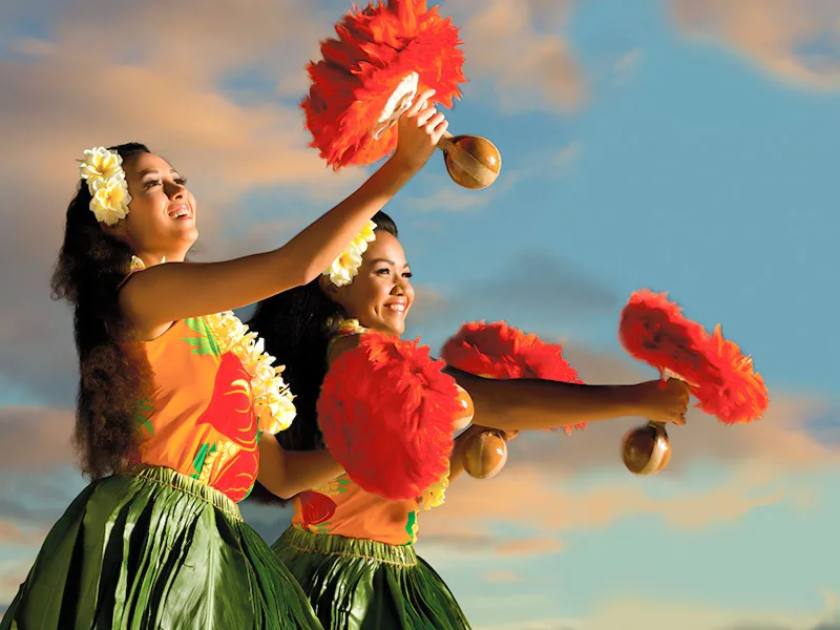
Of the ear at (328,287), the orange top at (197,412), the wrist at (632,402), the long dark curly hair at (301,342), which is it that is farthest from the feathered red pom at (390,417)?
the ear at (328,287)

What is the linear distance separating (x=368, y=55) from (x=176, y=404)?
84cm

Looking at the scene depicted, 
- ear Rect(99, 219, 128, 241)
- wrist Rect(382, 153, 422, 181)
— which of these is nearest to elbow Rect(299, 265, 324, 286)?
wrist Rect(382, 153, 422, 181)

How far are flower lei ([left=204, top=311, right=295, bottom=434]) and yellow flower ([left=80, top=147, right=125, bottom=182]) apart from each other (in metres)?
0.40

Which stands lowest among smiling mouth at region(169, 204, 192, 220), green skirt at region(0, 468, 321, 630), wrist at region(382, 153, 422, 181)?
green skirt at region(0, 468, 321, 630)

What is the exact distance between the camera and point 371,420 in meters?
3.12

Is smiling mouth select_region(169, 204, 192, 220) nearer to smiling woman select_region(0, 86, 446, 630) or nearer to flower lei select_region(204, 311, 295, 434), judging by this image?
smiling woman select_region(0, 86, 446, 630)

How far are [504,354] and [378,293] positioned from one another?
375 millimetres

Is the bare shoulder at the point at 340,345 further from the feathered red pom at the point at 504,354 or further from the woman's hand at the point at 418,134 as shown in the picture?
the woman's hand at the point at 418,134

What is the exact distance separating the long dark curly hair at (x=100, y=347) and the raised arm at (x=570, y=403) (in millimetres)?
839

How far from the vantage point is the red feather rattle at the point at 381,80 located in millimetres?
2949

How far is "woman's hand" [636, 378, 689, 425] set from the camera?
352 centimetres

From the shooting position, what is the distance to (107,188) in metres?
3.32

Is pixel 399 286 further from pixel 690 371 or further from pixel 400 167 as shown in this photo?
pixel 400 167

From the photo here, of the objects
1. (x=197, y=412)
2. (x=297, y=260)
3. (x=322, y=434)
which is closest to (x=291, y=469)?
(x=322, y=434)
